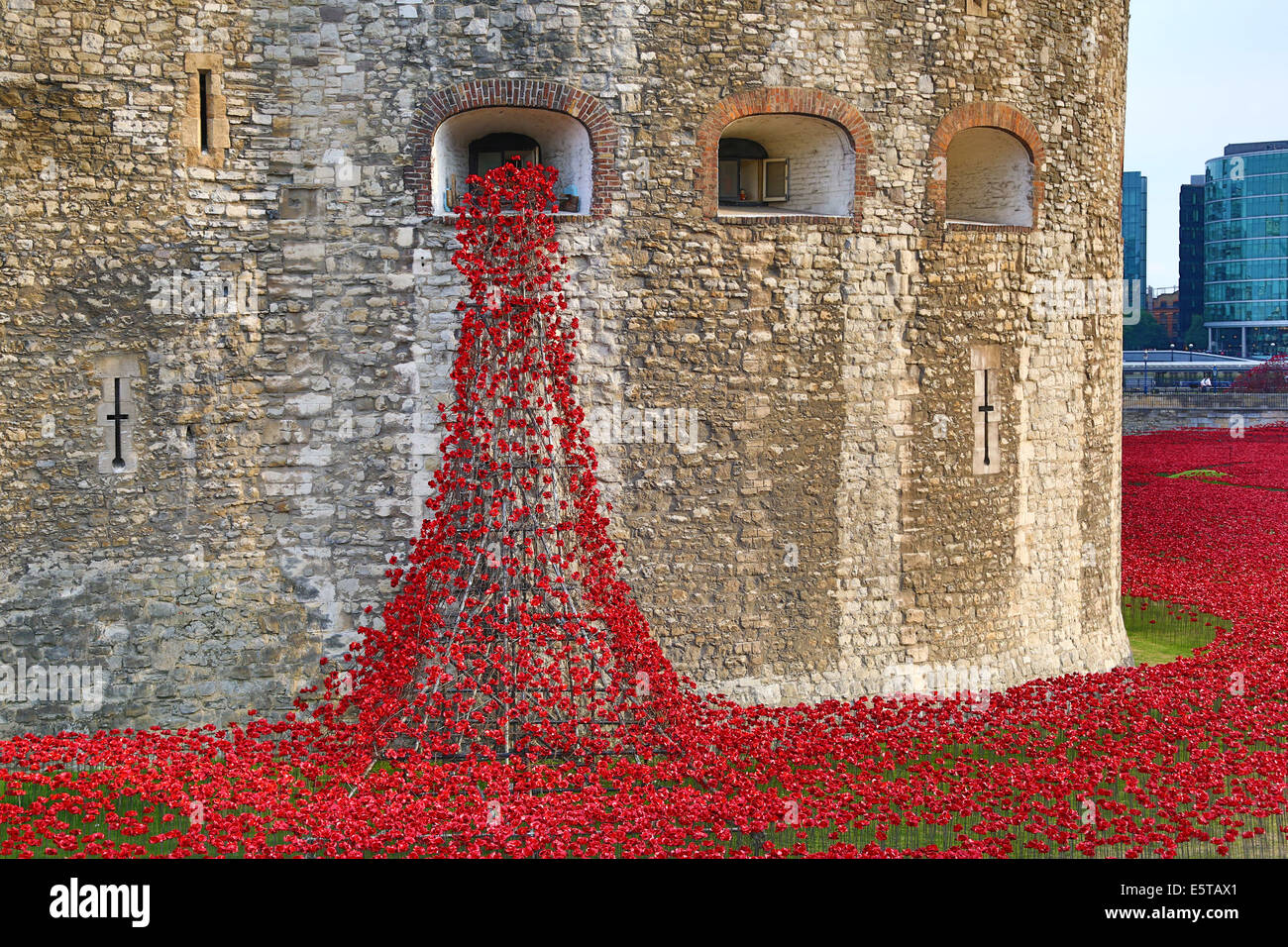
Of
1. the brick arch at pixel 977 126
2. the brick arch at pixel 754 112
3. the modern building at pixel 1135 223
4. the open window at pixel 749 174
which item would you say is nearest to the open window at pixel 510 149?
the brick arch at pixel 754 112

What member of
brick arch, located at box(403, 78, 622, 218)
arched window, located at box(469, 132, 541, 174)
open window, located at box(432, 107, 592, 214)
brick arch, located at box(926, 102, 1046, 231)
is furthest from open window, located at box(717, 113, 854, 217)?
arched window, located at box(469, 132, 541, 174)

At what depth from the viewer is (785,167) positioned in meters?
10.8

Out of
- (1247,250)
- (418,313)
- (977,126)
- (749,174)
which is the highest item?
(1247,250)

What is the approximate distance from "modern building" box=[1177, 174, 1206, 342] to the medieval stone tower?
184 ft

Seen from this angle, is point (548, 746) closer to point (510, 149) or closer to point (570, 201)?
point (570, 201)

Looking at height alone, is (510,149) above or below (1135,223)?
below

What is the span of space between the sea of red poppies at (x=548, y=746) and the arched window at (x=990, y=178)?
4051 mm

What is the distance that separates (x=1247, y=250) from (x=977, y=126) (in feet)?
165

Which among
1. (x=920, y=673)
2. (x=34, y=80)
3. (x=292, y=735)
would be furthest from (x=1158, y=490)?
(x=34, y=80)

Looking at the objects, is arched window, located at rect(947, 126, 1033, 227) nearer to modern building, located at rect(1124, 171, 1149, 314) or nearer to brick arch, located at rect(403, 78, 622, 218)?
brick arch, located at rect(403, 78, 622, 218)

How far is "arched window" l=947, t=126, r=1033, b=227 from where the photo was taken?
11.2 meters

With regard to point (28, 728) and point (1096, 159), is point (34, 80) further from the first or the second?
point (1096, 159)

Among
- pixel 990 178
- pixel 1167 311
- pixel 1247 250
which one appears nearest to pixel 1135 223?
pixel 1167 311

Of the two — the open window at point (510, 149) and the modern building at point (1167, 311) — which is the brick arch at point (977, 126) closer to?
the open window at point (510, 149)
